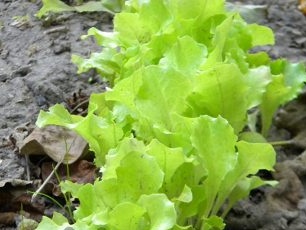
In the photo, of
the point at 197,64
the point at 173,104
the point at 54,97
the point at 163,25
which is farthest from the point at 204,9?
the point at 54,97

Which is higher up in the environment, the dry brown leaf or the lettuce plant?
the lettuce plant

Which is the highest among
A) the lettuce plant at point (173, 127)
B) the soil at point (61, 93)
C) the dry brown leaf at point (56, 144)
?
the lettuce plant at point (173, 127)

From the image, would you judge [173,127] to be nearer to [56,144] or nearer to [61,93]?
[56,144]

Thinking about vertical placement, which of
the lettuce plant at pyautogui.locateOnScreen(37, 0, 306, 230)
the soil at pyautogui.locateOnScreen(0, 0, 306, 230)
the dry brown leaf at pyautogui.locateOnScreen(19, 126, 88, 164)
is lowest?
the soil at pyautogui.locateOnScreen(0, 0, 306, 230)

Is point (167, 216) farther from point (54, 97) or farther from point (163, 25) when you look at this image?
point (54, 97)

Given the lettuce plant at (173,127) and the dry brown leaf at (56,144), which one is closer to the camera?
the lettuce plant at (173,127)

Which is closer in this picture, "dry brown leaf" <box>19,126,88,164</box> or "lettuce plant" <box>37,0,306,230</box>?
"lettuce plant" <box>37,0,306,230</box>
